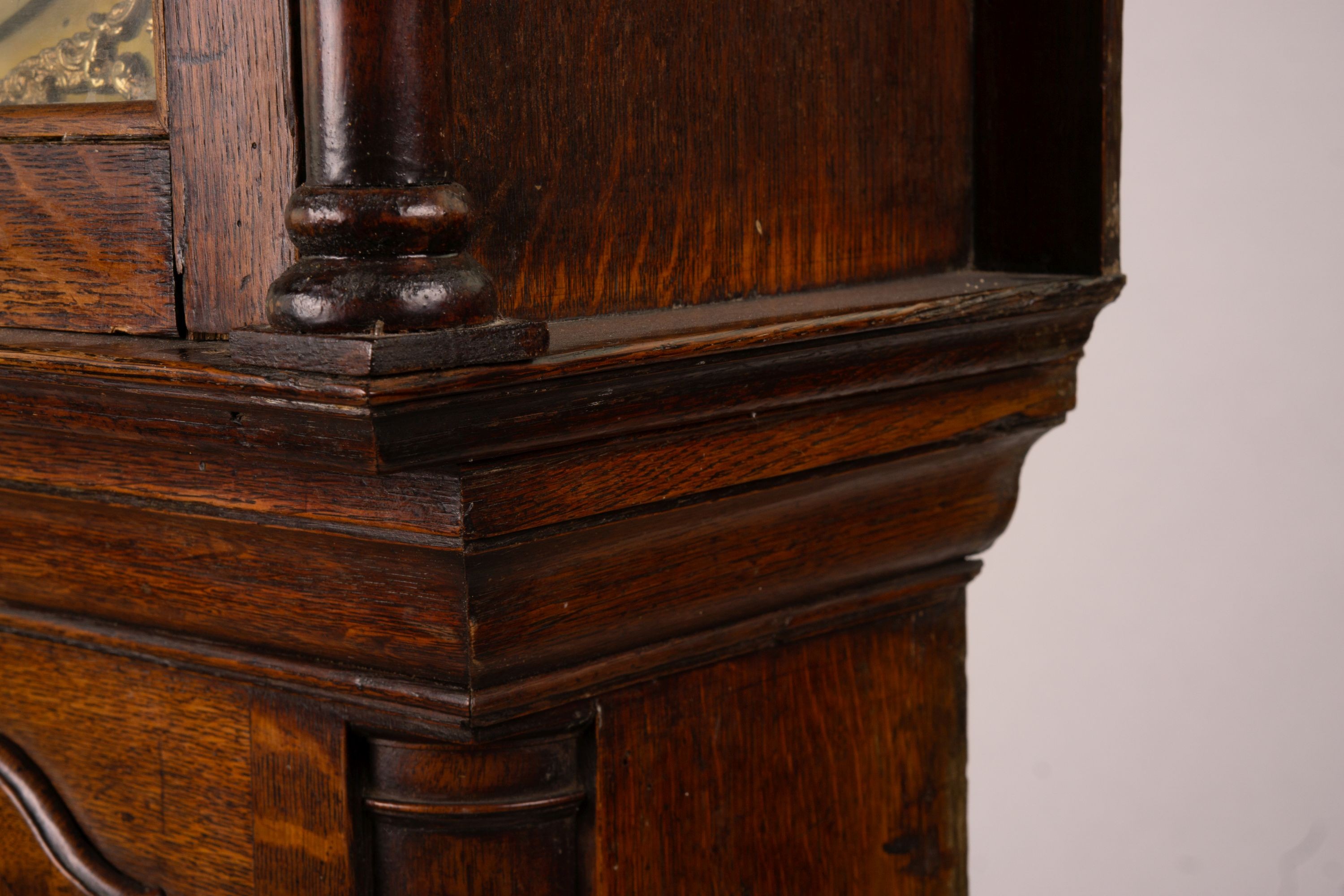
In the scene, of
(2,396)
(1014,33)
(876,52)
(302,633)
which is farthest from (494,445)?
(1014,33)

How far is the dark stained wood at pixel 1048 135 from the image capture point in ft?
3.46

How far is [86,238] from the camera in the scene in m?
0.85

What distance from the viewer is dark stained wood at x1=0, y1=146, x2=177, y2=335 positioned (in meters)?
0.82

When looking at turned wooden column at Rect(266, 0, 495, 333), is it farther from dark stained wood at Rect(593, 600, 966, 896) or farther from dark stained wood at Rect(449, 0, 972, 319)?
dark stained wood at Rect(593, 600, 966, 896)

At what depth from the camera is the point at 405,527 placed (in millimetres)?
727

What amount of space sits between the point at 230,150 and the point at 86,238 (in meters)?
0.13

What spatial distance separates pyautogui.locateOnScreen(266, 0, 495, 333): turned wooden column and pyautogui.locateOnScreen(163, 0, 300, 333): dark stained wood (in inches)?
2.2

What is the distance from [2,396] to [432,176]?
11.7 inches

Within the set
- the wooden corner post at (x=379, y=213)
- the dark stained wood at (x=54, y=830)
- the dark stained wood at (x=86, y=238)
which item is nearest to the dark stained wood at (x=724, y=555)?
the wooden corner post at (x=379, y=213)

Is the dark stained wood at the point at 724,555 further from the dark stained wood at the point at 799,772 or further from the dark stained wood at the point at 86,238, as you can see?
the dark stained wood at the point at 86,238

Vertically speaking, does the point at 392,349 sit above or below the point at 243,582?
above

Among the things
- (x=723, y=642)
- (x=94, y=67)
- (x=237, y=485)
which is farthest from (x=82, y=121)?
(x=723, y=642)

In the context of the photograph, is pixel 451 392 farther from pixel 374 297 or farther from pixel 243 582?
pixel 243 582

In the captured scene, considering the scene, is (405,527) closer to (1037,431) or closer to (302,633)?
(302,633)
